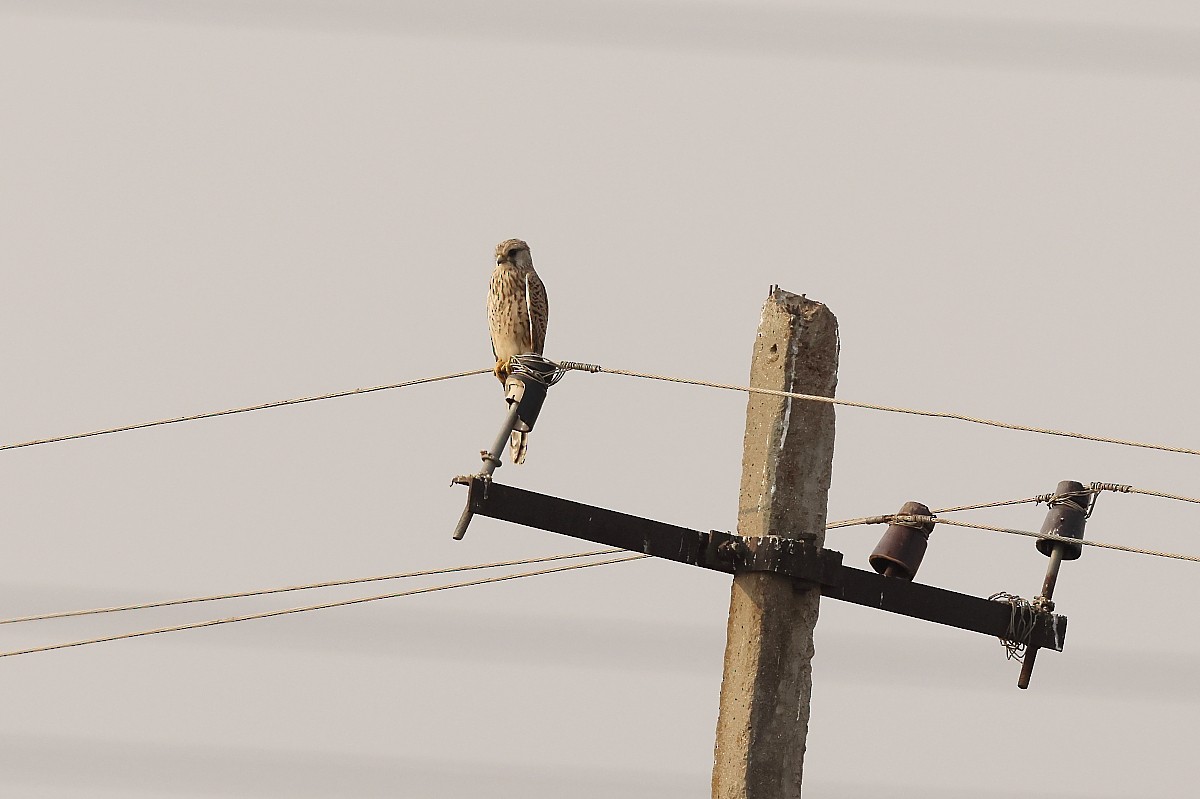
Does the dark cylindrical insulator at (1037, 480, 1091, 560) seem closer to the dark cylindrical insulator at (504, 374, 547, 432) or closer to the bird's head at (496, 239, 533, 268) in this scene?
the dark cylindrical insulator at (504, 374, 547, 432)

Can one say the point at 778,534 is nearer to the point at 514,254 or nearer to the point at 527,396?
the point at 527,396

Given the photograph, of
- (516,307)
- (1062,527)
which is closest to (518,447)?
(516,307)

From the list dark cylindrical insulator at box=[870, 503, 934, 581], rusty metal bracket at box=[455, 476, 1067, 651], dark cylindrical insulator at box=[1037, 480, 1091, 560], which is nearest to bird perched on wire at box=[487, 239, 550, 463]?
rusty metal bracket at box=[455, 476, 1067, 651]

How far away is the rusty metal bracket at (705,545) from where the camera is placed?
7.60m

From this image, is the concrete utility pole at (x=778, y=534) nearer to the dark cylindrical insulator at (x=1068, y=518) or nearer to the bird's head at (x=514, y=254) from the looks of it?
the dark cylindrical insulator at (x=1068, y=518)

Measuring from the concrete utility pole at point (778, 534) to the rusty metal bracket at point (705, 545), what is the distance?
0.07 metres

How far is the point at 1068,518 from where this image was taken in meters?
8.64

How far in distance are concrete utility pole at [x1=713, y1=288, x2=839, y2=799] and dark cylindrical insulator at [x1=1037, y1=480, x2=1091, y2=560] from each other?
127 centimetres

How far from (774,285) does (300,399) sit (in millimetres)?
2401

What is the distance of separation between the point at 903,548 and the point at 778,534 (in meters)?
0.82

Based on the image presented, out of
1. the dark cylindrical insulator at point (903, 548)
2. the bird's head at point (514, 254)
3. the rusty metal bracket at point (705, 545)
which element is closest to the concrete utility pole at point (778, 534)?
the rusty metal bracket at point (705, 545)

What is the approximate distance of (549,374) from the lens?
833 cm

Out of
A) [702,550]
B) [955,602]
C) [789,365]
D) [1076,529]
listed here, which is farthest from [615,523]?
[1076,529]

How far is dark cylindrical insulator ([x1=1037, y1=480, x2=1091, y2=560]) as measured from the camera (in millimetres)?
8625
